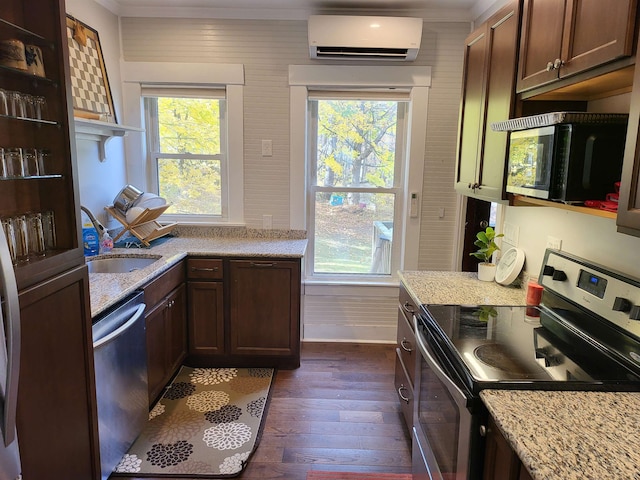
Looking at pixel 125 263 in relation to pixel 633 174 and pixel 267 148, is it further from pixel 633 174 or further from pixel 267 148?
pixel 633 174

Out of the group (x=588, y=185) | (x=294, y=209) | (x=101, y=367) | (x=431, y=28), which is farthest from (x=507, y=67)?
(x=101, y=367)

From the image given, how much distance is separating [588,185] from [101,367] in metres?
2.03

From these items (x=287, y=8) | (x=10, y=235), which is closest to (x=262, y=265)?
(x=10, y=235)

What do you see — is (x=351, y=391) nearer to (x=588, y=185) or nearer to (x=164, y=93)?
(x=588, y=185)

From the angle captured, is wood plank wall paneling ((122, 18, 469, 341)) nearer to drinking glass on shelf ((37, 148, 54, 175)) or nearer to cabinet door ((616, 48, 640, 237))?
drinking glass on shelf ((37, 148, 54, 175))

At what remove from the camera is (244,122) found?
131 inches

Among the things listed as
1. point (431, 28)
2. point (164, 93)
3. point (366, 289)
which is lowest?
point (366, 289)

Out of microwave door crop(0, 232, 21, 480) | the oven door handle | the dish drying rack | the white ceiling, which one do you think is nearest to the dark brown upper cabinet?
the oven door handle

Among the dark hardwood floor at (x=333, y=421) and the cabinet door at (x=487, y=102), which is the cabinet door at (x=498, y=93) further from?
the dark hardwood floor at (x=333, y=421)

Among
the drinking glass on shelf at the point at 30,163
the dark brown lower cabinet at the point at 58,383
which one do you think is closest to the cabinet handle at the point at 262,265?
the dark brown lower cabinet at the point at 58,383

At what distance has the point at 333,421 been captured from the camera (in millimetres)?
2502

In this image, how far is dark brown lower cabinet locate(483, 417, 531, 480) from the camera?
1041mm

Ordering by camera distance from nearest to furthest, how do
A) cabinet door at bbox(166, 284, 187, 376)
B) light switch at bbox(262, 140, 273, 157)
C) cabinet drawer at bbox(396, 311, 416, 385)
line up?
cabinet drawer at bbox(396, 311, 416, 385), cabinet door at bbox(166, 284, 187, 376), light switch at bbox(262, 140, 273, 157)

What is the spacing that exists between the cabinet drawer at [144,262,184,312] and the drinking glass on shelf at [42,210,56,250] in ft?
2.55
